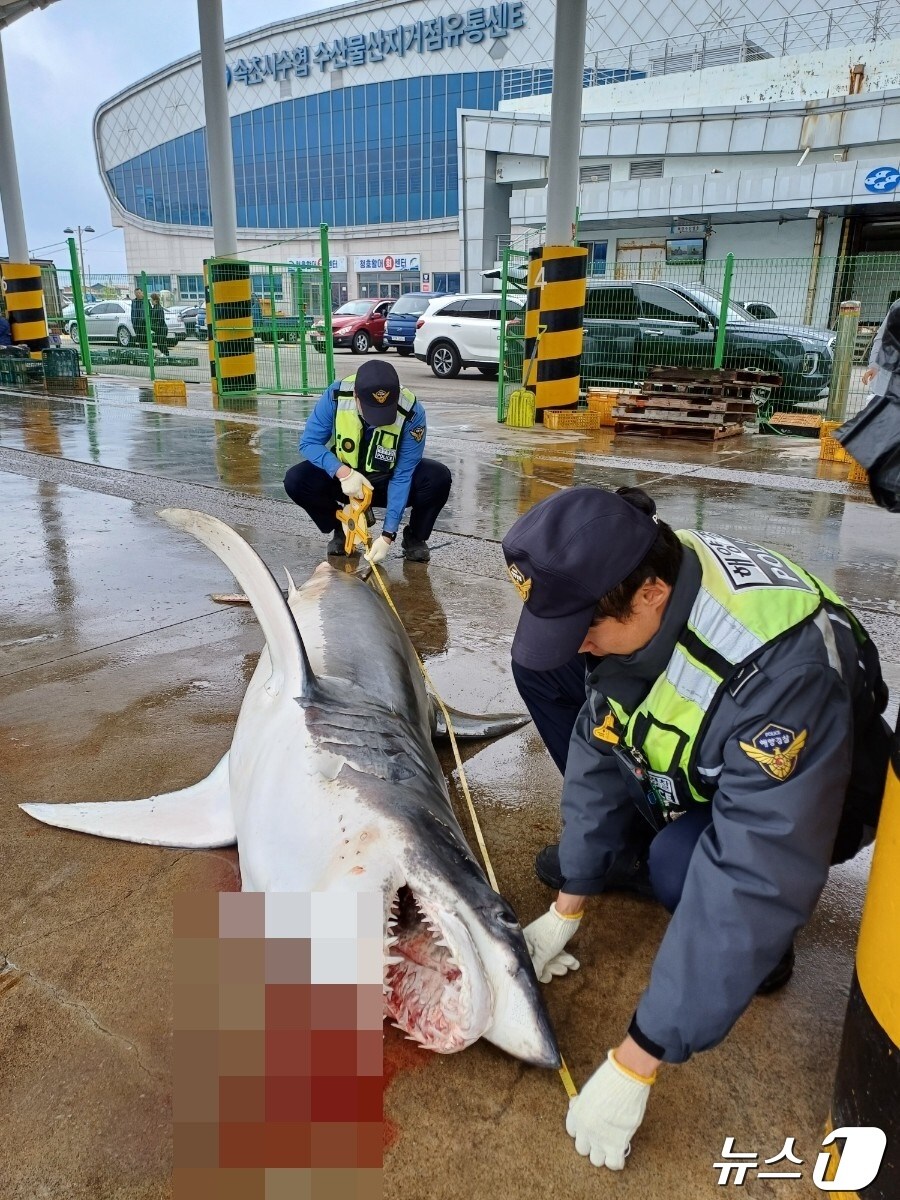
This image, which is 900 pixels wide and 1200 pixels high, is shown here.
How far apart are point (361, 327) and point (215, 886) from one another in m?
24.3

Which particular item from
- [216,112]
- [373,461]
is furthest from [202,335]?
[373,461]

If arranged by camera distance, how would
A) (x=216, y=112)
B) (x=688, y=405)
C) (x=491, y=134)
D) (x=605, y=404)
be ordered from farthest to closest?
(x=491, y=134) < (x=216, y=112) < (x=605, y=404) < (x=688, y=405)

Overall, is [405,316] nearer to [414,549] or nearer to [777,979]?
[414,549]

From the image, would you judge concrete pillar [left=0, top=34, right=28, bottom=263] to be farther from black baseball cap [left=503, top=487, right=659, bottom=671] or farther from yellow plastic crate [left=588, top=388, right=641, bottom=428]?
black baseball cap [left=503, top=487, right=659, bottom=671]

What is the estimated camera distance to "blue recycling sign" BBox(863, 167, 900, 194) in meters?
24.2

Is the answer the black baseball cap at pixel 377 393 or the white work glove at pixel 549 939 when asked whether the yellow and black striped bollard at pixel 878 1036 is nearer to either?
the white work glove at pixel 549 939

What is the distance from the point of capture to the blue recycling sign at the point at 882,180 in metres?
24.2

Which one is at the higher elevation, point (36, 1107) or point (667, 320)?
point (667, 320)

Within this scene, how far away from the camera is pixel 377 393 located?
4770 mm

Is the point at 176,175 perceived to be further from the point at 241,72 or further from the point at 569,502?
the point at 569,502

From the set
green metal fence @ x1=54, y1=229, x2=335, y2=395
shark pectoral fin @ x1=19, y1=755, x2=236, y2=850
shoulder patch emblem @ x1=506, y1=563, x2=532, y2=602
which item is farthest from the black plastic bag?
green metal fence @ x1=54, y1=229, x2=335, y2=395

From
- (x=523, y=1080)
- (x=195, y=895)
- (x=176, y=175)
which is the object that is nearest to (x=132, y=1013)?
(x=195, y=895)

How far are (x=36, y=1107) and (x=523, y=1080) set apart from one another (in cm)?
96

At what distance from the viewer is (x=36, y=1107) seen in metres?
1.67
